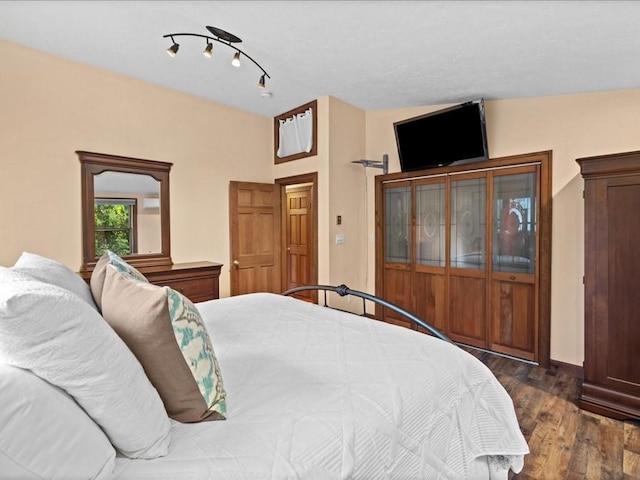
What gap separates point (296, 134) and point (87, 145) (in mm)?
2237

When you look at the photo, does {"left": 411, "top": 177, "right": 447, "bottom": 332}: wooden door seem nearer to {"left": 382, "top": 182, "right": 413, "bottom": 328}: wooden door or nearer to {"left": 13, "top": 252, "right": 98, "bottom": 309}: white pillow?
{"left": 382, "top": 182, "right": 413, "bottom": 328}: wooden door

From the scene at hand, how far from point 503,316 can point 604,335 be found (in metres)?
1.04

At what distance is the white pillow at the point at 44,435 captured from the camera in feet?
2.06

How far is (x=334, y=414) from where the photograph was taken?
3.36 ft

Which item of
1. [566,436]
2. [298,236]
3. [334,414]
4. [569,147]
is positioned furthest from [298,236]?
[334,414]

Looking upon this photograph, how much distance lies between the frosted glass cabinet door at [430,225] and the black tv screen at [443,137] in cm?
33

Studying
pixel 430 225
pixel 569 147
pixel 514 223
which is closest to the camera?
pixel 569 147

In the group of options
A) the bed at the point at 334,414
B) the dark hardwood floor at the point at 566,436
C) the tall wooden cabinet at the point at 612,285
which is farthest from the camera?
the tall wooden cabinet at the point at 612,285

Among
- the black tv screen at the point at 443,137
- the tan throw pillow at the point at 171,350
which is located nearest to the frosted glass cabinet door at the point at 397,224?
the black tv screen at the point at 443,137

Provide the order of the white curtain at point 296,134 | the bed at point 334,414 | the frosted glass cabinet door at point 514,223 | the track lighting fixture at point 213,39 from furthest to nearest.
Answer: the white curtain at point 296,134, the frosted glass cabinet door at point 514,223, the track lighting fixture at point 213,39, the bed at point 334,414

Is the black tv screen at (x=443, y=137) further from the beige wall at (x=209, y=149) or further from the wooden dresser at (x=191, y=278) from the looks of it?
the wooden dresser at (x=191, y=278)

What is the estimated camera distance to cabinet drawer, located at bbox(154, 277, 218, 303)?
3.36 meters

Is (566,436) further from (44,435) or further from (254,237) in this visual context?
(254,237)

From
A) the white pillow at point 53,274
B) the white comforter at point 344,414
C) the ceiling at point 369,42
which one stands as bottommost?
the white comforter at point 344,414
